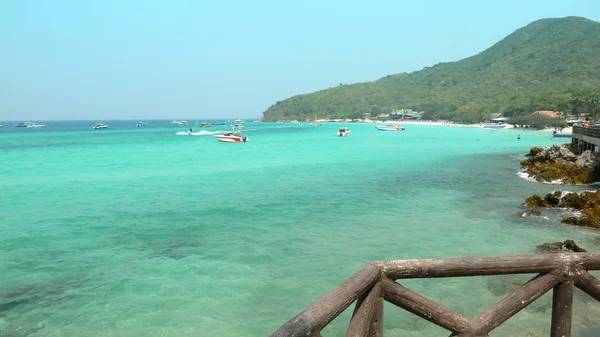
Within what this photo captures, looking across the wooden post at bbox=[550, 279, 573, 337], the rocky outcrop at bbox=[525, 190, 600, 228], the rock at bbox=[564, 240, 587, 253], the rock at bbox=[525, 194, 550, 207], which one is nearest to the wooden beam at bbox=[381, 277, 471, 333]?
the wooden post at bbox=[550, 279, 573, 337]

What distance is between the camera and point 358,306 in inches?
109

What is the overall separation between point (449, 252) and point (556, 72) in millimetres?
192646

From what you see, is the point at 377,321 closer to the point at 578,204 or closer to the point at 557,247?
the point at 557,247

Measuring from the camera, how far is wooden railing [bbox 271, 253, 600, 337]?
8.81ft

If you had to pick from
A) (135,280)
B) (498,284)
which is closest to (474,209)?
(498,284)

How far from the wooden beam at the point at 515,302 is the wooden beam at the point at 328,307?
95 centimetres

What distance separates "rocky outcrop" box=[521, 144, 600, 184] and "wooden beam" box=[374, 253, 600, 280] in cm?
2404

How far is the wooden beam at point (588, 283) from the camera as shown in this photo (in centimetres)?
310

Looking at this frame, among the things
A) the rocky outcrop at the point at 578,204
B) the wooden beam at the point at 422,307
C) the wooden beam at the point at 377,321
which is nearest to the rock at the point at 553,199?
the rocky outcrop at the point at 578,204

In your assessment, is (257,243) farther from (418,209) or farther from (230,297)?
(418,209)

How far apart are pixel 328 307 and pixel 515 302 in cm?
153

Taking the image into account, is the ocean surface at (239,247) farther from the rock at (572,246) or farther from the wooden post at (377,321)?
the wooden post at (377,321)

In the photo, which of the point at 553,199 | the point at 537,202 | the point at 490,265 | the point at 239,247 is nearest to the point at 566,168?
the point at 553,199

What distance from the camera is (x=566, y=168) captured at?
25.1 meters
